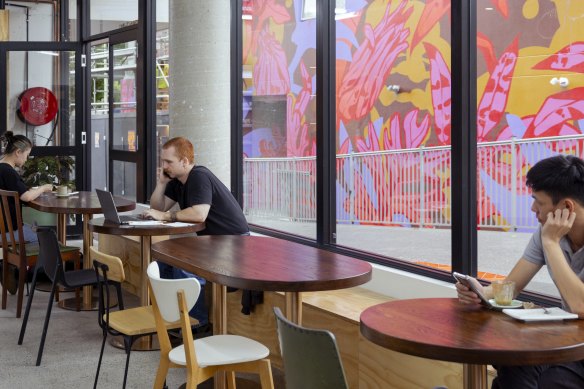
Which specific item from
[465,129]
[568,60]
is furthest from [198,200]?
[568,60]

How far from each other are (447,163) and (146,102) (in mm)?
4486

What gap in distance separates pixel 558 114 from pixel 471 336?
1810 mm

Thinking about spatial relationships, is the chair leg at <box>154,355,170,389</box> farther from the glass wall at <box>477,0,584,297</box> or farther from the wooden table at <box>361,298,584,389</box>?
the glass wall at <box>477,0,584,297</box>

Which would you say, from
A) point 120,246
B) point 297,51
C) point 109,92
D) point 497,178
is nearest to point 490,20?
point 497,178

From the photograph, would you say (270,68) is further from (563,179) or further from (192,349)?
(563,179)

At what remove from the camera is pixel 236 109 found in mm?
6969

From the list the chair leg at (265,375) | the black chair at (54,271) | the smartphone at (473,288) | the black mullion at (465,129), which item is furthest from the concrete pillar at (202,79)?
the smartphone at (473,288)

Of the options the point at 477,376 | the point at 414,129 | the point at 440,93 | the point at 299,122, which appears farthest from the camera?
the point at 299,122

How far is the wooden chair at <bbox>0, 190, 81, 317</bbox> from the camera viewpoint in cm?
627

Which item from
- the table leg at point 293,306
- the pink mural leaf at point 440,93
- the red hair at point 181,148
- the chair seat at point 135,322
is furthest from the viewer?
the red hair at point 181,148

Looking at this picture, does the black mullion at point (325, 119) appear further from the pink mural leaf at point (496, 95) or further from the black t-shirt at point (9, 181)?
the black t-shirt at point (9, 181)

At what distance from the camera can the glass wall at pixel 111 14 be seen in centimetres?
874

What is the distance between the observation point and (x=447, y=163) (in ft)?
15.0

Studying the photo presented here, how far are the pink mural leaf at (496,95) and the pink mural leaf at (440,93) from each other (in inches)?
12.2
